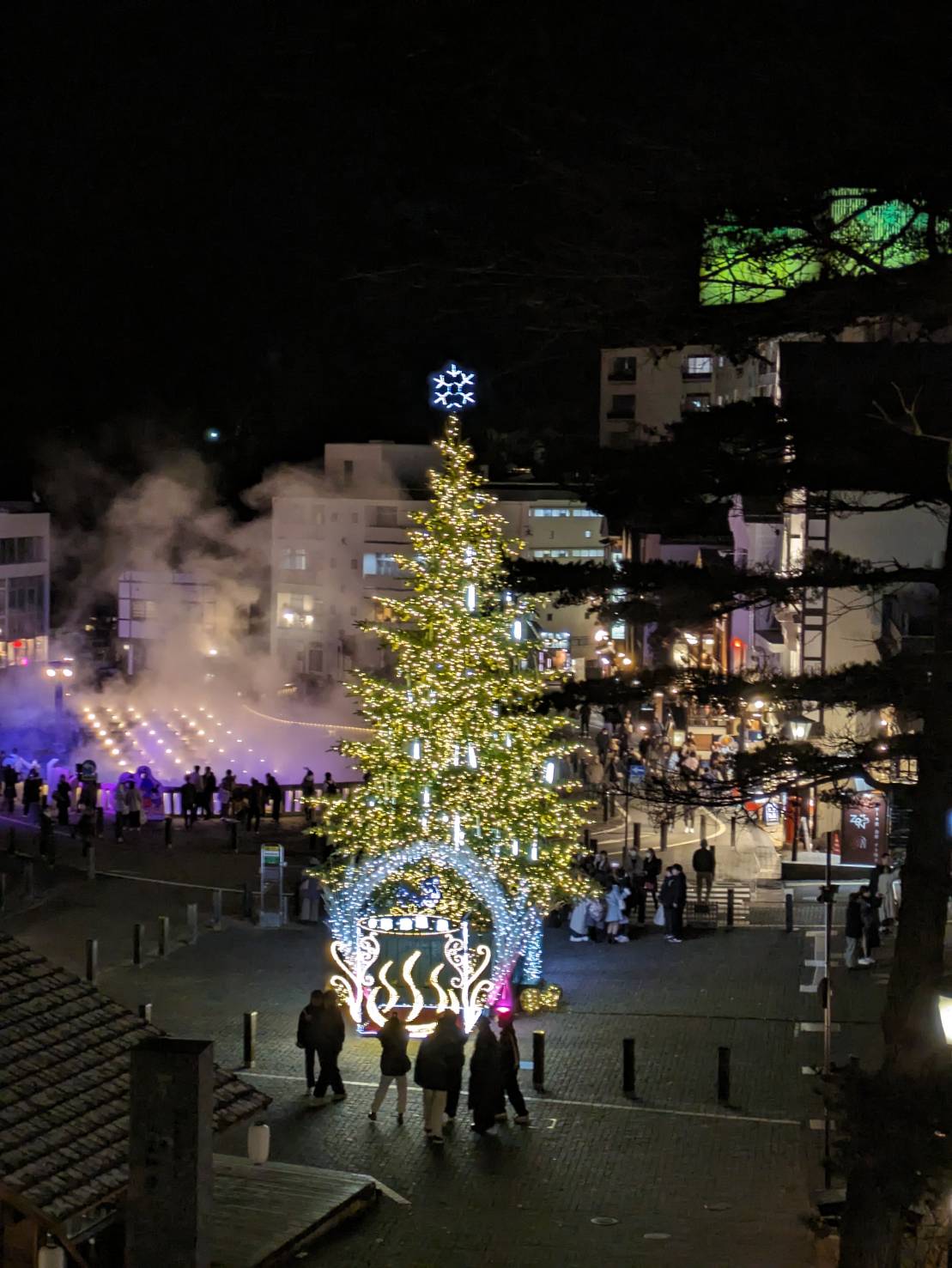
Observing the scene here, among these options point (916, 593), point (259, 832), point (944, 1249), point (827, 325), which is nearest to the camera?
point (827, 325)

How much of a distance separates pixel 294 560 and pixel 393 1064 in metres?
52.5

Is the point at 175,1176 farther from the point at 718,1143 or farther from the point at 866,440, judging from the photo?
the point at 718,1143

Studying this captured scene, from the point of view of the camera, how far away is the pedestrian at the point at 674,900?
24344 mm

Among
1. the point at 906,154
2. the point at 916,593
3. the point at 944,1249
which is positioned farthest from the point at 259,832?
the point at 906,154

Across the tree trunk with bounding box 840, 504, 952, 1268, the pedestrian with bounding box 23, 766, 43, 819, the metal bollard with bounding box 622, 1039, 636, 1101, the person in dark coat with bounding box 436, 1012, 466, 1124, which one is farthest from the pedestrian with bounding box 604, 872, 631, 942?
the pedestrian with bounding box 23, 766, 43, 819

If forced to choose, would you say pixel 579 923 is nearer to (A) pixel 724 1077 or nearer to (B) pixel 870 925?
(B) pixel 870 925

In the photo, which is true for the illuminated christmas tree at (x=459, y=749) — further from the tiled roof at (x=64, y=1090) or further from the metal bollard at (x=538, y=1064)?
the tiled roof at (x=64, y=1090)

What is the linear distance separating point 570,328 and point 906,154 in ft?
7.39

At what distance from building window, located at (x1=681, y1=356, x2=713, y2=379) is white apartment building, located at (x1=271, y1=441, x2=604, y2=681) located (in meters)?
15.8

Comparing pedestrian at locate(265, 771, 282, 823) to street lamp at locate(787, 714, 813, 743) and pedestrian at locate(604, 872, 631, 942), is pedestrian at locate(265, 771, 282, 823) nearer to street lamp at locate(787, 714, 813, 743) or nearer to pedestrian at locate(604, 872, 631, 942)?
pedestrian at locate(604, 872, 631, 942)

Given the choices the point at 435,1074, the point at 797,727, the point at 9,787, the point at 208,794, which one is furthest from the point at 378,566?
the point at 435,1074

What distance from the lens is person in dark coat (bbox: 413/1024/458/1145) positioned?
15000mm

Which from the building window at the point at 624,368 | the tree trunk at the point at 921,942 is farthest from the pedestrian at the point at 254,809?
the building window at the point at 624,368

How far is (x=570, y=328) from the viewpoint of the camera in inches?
425
